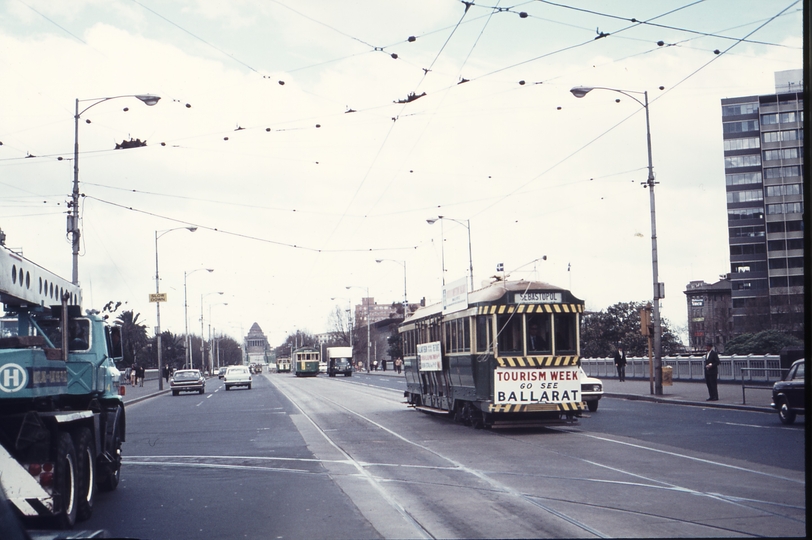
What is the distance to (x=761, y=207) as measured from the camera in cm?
10162

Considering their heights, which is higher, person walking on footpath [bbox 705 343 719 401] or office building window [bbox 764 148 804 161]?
office building window [bbox 764 148 804 161]

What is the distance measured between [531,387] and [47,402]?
1158 cm

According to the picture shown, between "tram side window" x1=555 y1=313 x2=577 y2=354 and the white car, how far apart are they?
3907cm

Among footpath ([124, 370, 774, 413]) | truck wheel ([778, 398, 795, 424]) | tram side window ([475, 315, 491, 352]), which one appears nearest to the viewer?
truck wheel ([778, 398, 795, 424])

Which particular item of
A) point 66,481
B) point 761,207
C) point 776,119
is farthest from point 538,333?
point 761,207

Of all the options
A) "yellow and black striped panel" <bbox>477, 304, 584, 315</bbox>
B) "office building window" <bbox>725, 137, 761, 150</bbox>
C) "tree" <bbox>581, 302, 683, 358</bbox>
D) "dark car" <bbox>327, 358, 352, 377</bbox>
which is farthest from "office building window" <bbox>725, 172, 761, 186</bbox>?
"yellow and black striped panel" <bbox>477, 304, 584, 315</bbox>

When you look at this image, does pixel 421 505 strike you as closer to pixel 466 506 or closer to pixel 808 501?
pixel 466 506

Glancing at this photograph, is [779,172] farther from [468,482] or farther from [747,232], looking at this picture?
[468,482]

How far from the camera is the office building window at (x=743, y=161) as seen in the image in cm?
10156

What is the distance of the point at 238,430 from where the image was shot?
70.2 ft

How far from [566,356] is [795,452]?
5.71 meters

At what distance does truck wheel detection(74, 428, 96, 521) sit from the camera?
9133mm

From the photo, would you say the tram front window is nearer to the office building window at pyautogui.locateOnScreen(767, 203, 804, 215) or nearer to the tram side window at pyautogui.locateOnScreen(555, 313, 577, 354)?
the tram side window at pyautogui.locateOnScreen(555, 313, 577, 354)

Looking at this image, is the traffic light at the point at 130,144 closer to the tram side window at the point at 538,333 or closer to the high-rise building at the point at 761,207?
the tram side window at the point at 538,333
